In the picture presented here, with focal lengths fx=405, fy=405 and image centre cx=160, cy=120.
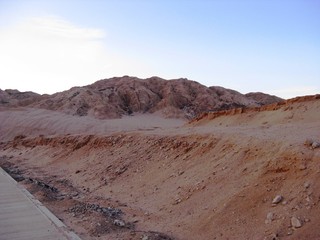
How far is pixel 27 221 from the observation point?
7238 mm

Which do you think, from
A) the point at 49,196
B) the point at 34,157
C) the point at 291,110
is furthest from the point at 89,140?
the point at 291,110

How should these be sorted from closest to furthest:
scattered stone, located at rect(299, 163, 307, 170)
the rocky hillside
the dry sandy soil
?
the dry sandy soil < scattered stone, located at rect(299, 163, 307, 170) < the rocky hillside

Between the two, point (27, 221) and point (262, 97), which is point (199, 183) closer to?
point (27, 221)

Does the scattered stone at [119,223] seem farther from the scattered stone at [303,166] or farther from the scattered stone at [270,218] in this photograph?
the scattered stone at [303,166]

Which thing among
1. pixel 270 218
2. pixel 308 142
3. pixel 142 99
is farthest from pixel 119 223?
pixel 142 99

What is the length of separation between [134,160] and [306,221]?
23.6ft

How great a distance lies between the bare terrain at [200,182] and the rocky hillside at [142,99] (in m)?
21.1

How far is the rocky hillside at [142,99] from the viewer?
3744 cm

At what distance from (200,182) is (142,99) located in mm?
32653

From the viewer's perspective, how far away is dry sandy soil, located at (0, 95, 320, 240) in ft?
21.1

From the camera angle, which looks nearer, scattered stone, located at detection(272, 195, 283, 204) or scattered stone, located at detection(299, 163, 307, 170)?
scattered stone, located at detection(272, 195, 283, 204)

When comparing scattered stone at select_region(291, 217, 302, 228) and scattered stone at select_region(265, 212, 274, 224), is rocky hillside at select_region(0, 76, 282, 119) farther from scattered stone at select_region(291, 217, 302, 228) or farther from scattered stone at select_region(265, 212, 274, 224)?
scattered stone at select_region(291, 217, 302, 228)

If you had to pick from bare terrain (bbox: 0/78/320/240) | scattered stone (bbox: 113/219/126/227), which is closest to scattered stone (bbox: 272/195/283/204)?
bare terrain (bbox: 0/78/320/240)

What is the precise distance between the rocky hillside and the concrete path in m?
25.9
